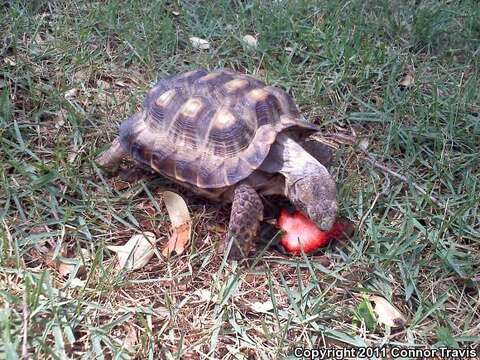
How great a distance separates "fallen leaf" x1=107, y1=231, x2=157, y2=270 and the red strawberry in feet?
2.57

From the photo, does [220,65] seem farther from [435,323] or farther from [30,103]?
[435,323]

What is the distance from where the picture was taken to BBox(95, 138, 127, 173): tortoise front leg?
11.5ft

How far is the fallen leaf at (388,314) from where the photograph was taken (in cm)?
270

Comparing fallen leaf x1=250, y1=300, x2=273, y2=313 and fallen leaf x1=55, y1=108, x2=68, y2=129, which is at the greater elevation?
fallen leaf x1=55, y1=108, x2=68, y2=129

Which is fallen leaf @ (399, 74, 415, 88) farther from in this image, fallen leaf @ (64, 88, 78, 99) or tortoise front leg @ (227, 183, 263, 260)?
fallen leaf @ (64, 88, 78, 99)

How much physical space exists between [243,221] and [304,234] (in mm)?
371

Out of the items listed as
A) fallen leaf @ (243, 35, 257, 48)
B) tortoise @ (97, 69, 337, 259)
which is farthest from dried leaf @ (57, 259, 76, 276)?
fallen leaf @ (243, 35, 257, 48)

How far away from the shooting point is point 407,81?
4.52m

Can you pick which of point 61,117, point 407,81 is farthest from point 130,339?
point 407,81

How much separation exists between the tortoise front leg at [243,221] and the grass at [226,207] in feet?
0.35

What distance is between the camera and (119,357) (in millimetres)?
2412

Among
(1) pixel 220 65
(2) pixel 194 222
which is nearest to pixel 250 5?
(1) pixel 220 65

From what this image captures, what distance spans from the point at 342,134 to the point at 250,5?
6.66ft

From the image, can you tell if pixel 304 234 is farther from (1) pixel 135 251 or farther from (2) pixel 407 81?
(2) pixel 407 81
